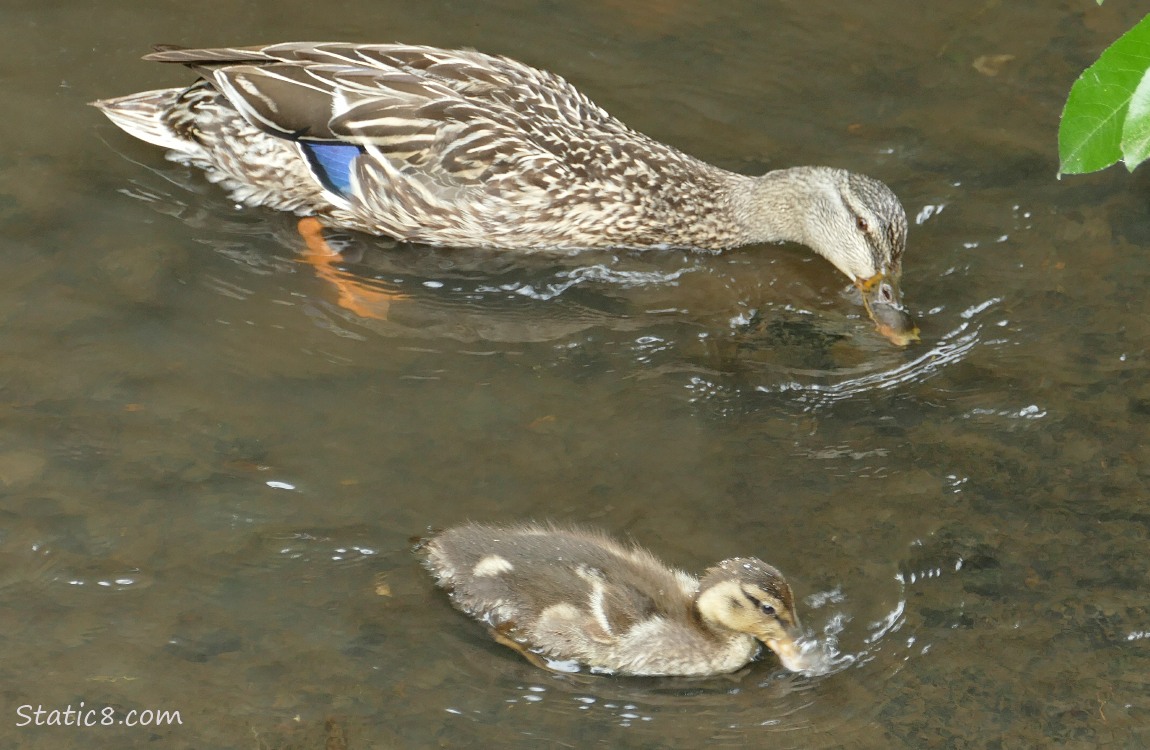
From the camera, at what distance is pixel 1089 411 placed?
4379 mm

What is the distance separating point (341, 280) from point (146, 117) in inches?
47.5

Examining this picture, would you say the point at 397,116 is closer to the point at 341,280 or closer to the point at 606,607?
the point at 341,280

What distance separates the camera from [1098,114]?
1822 millimetres

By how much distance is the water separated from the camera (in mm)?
3354

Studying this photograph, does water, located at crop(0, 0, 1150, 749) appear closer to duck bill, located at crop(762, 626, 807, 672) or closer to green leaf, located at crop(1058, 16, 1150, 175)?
duck bill, located at crop(762, 626, 807, 672)

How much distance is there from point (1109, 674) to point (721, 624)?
3.57ft

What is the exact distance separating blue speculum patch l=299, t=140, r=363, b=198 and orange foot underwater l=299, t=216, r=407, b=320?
0.72ft

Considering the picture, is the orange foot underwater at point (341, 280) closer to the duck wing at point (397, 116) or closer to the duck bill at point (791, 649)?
the duck wing at point (397, 116)

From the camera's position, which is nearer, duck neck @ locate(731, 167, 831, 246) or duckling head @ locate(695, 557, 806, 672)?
duckling head @ locate(695, 557, 806, 672)

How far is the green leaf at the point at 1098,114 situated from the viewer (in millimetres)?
1687

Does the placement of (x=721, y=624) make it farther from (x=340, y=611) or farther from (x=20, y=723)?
(x=20, y=723)

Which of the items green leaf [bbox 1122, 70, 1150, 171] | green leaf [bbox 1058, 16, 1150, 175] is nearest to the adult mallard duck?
green leaf [bbox 1058, 16, 1150, 175]

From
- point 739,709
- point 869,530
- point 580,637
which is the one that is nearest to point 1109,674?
point 869,530

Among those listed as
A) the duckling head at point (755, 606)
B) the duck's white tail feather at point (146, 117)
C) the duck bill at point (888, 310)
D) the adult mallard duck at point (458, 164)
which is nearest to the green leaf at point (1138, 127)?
the duckling head at point (755, 606)
